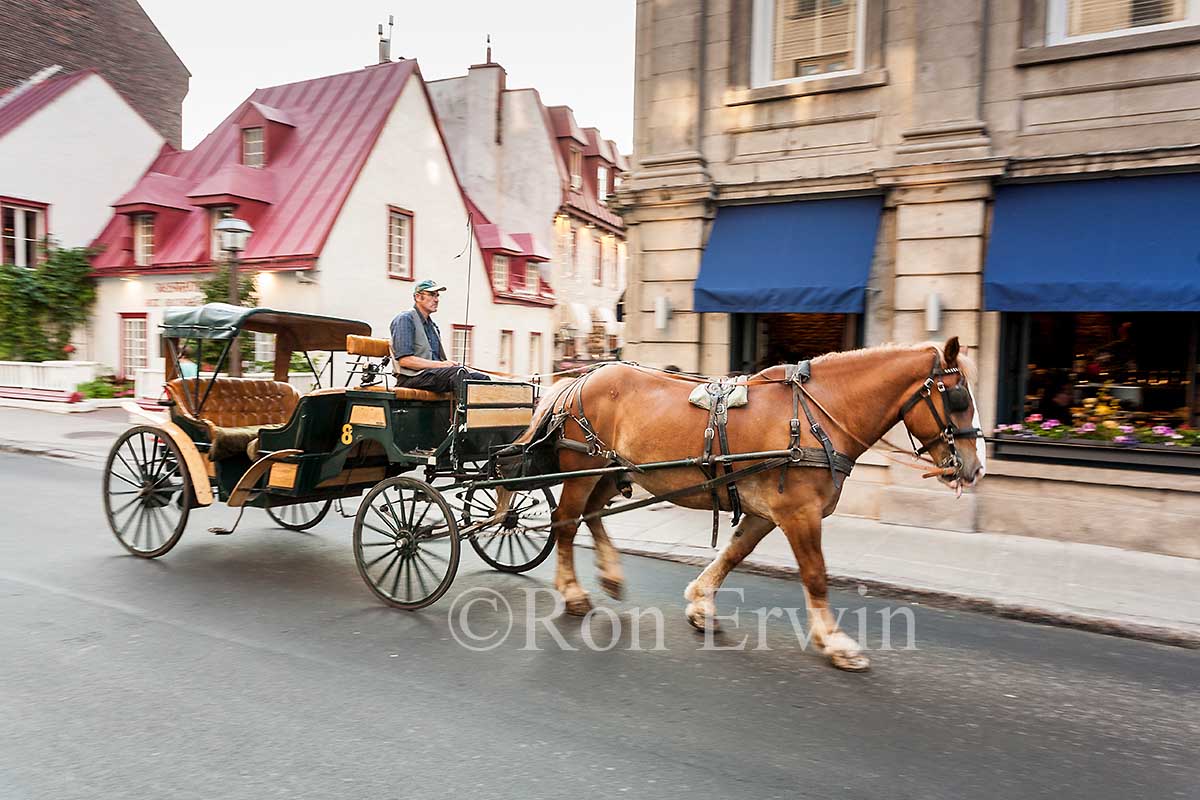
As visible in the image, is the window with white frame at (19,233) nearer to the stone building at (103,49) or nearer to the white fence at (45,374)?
the white fence at (45,374)

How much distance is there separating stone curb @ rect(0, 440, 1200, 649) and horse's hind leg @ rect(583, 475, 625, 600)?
1591 millimetres

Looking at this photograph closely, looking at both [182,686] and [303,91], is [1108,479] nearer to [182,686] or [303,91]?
[182,686]

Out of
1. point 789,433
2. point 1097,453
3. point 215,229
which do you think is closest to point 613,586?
point 789,433

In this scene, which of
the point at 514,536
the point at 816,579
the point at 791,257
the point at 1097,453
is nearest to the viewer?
the point at 816,579

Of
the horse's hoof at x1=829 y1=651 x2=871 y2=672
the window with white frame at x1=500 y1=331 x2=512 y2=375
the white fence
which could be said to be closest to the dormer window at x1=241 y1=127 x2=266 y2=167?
the white fence

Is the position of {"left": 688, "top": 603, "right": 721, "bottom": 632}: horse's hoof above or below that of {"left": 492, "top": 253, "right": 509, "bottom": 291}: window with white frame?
below

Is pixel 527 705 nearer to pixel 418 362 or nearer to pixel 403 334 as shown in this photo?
pixel 418 362

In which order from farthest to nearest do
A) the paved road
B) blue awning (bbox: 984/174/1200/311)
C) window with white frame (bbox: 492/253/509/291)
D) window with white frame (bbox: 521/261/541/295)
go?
1. window with white frame (bbox: 521/261/541/295)
2. window with white frame (bbox: 492/253/509/291)
3. blue awning (bbox: 984/174/1200/311)
4. the paved road

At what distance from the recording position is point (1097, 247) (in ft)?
25.6

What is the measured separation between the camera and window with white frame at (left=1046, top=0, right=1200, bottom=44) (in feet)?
26.8

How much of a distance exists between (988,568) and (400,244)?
18.4 metres

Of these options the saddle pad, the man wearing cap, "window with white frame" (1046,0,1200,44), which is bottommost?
the saddle pad

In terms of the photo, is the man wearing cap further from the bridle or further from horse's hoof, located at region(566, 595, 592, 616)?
the bridle

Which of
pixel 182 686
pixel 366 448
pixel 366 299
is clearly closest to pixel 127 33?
pixel 366 299
